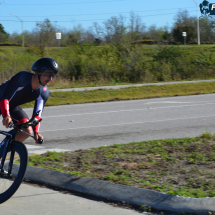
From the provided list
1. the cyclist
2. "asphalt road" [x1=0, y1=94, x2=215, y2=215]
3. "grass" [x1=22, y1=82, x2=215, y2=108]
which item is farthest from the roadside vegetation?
the cyclist

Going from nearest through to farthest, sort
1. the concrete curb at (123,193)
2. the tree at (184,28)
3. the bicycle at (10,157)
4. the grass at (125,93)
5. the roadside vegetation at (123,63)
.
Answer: the concrete curb at (123,193) → the bicycle at (10,157) → the grass at (125,93) → the roadside vegetation at (123,63) → the tree at (184,28)

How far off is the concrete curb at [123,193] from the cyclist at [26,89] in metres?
0.80

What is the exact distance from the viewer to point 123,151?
6.28 meters

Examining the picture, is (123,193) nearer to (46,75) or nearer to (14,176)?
(14,176)

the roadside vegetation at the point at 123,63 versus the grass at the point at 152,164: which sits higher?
the roadside vegetation at the point at 123,63

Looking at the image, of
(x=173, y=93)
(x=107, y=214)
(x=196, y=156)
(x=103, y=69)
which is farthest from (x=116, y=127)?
(x=103, y=69)

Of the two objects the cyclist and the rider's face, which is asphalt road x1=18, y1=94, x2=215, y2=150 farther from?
the rider's face

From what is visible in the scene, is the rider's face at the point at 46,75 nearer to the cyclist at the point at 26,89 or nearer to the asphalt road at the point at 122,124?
the cyclist at the point at 26,89

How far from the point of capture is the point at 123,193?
436 centimetres

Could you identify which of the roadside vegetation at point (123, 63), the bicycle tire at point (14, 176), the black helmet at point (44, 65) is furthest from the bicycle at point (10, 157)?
the roadside vegetation at point (123, 63)

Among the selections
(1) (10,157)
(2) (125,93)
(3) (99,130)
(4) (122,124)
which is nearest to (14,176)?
(1) (10,157)

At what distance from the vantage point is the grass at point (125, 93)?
17938mm

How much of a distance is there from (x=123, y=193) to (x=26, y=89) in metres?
1.67

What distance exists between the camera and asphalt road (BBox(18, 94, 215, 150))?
8547 millimetres
